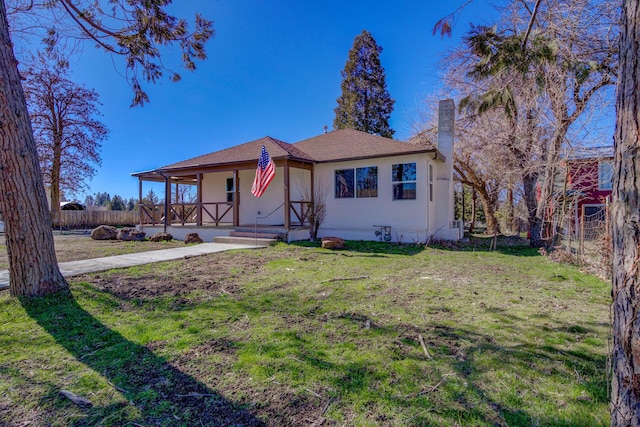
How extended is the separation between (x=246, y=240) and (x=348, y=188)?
13.5 ft

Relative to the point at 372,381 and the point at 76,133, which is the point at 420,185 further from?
the point at 76,133

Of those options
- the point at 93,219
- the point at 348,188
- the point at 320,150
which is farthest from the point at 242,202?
the point at 93,219

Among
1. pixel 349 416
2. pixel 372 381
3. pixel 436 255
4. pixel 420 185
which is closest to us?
pixel 349 416

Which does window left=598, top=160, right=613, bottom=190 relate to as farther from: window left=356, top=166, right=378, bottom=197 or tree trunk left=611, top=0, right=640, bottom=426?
window left=356, top=166, right=378, bottom=197

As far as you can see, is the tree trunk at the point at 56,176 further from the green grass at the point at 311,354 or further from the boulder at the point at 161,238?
the green grass at the point at 311,354

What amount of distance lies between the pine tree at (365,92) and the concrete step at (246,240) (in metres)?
15.9

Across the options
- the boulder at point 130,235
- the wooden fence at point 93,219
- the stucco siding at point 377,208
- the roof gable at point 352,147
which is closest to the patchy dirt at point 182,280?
the stucco siding at point 377,208

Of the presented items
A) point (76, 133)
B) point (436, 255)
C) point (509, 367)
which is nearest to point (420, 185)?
point (436, 255)

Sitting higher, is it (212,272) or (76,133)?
(76,133)

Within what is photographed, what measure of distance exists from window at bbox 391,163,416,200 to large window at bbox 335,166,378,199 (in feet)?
2.17

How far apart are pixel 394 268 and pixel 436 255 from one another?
2.46 m

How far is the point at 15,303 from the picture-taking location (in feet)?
13.1

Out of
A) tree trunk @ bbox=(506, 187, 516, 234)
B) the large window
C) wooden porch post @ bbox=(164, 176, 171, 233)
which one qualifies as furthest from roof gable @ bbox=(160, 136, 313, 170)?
tree trunk @ bbox=(506, 187, 516, 234)

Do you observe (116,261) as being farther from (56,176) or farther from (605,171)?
(56,176)
